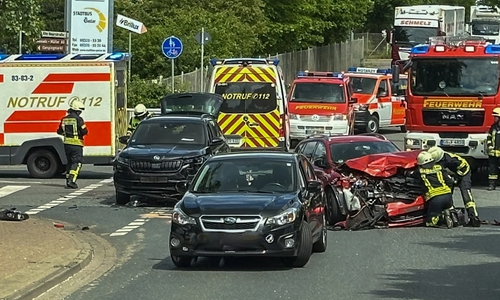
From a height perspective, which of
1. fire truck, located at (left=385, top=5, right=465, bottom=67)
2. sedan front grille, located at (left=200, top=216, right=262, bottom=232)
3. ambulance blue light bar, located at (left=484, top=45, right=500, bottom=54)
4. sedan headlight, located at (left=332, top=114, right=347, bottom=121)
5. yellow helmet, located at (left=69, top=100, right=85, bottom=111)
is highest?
fire truck, located at (left=385, top=5, right=465, bottom=67)

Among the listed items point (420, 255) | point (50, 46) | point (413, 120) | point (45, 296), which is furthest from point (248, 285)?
point (50, 46)

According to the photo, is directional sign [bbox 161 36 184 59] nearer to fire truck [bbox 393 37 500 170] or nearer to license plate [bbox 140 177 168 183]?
fire truck [bbox 393 37 500 170]

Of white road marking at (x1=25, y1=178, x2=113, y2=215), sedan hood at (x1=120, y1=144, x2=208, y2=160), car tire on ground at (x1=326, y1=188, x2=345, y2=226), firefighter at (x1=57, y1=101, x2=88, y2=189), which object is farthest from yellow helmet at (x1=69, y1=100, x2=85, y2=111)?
car tire on ground at (x1=326, y1=188, x2=345, y2=226)

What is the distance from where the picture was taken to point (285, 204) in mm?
13000

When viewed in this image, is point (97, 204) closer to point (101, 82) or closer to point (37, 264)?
point (101, 82)

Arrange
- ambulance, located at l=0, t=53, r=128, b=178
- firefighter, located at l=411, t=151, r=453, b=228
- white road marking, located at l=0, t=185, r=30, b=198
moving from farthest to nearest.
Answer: ambulance, located at l=0, t=53, r=128, b=178, white road marking, located at l=0, t=185, r=30, b=198, firefighter, located at l=411, t=151, r=453, b=228

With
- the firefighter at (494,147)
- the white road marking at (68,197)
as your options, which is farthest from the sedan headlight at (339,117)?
the firefighter at (494,147)

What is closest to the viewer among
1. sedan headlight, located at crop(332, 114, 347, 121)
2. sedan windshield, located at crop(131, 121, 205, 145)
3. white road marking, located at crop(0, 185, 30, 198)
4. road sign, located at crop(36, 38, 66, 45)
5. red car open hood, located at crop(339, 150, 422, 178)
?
red car open hood, located at crop(339, 150, 422, 178)

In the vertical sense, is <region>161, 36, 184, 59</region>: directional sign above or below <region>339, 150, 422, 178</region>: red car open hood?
above

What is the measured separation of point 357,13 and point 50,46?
122 ft

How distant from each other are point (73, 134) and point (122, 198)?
3104mm

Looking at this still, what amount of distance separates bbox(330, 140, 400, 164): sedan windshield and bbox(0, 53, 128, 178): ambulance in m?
7.30

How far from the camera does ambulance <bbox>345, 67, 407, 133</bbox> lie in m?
37.1

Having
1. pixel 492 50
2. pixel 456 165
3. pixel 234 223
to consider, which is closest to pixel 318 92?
pixel 492 50
